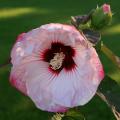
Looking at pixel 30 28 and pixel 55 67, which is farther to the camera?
pixel 30 28

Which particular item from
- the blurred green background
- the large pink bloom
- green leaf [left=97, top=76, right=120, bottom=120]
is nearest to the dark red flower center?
the large pink bloom

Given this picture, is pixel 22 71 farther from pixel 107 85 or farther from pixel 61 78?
pixel 107 85

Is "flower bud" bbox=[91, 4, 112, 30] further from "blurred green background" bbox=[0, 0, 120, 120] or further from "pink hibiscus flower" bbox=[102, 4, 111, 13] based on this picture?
"blurred green background" bbox=[0, 0, 120, 120]

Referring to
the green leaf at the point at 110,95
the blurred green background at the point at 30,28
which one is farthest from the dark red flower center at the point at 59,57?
the blurred green background at the point at 30,28

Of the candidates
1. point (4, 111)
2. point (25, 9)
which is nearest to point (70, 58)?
point (4, 111)

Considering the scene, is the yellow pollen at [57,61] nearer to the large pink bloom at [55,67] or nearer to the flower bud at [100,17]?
the large pink bloom at [55,67]

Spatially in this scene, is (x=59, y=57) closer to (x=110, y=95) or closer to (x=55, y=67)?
(x=55, y=67)

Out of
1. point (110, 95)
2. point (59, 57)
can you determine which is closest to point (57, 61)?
point (59, 57)
